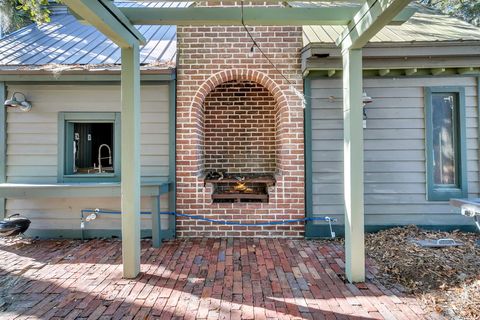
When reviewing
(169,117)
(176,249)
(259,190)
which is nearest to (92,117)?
(169,117)

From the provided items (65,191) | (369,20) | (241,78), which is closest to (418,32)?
(369,20)

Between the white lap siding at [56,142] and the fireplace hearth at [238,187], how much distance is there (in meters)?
0.76

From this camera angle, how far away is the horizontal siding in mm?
4000

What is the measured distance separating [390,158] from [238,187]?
2.28 m

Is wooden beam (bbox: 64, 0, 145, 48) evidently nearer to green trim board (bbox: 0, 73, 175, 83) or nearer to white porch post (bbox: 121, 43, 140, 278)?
white porch post (bbox: 121, 43, 140, 278)

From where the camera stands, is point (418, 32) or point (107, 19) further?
point (418, 32)

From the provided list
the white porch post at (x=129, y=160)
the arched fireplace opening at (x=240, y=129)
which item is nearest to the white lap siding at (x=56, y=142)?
the arched fireplace opening at (x=240, y=129)

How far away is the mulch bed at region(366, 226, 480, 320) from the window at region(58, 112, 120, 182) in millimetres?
3702

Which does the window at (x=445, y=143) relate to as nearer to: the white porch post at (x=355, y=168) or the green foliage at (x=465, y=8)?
the white porch post at (x=355, y=168)

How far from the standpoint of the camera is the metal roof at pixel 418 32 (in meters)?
3.72

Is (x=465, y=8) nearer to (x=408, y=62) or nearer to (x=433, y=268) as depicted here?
(x=408, y=62)

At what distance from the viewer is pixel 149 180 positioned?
4004 millimetres

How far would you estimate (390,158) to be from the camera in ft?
13.2

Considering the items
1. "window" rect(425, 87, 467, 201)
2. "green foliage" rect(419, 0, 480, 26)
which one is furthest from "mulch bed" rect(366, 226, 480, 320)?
"green foliage" rect(419, 0, 480, 26)
